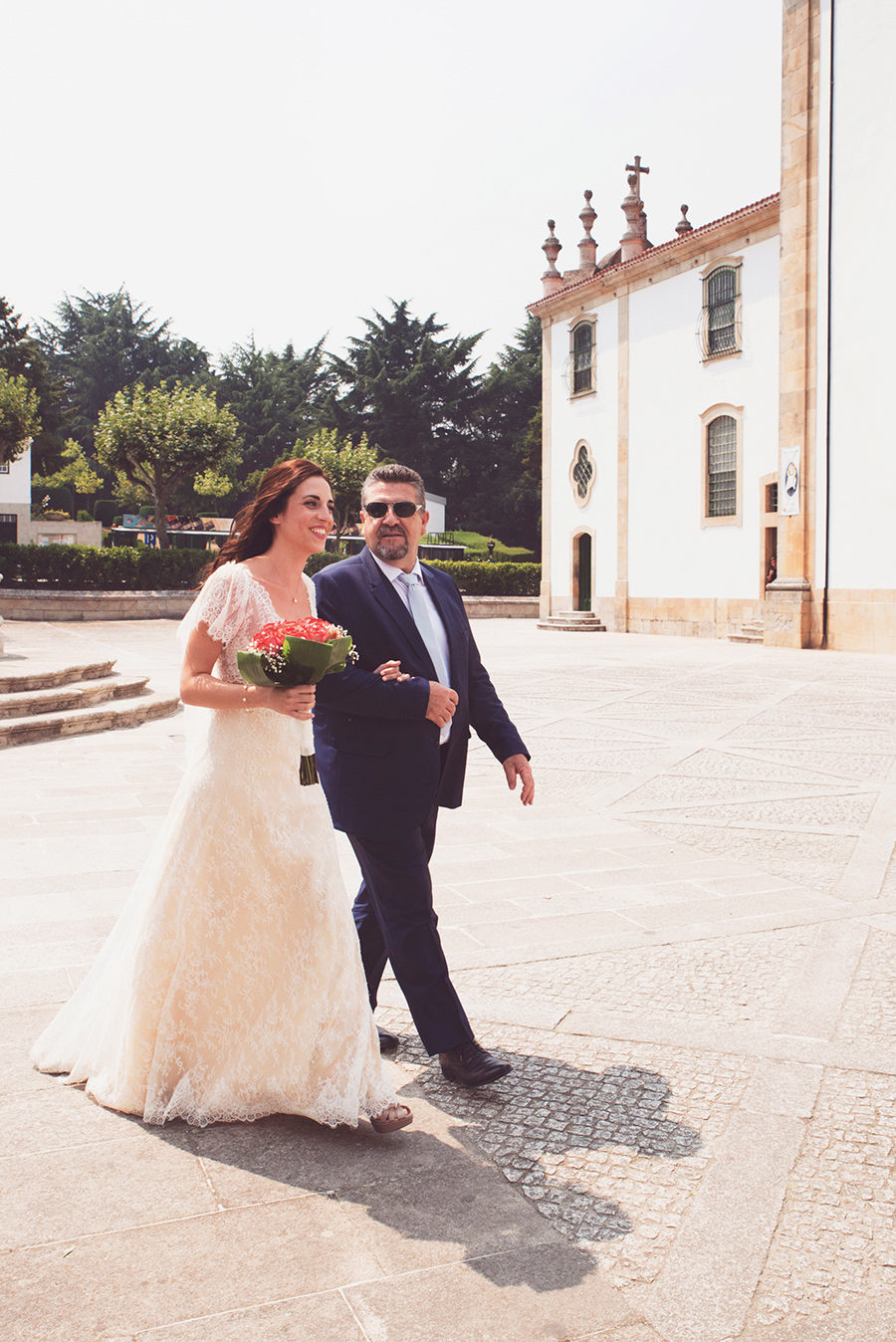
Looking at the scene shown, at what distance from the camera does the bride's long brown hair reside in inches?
126

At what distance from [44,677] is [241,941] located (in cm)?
919

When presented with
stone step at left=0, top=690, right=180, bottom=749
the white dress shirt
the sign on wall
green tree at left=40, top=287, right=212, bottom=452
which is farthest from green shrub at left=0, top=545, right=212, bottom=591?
green tree at left=40, top=287, right=212, bottom=452

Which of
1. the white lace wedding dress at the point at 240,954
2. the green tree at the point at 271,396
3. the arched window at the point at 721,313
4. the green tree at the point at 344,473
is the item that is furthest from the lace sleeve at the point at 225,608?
→ the green tree at the point at 271,396

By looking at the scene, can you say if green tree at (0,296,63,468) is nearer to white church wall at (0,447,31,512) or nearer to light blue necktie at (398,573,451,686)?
white church wall at (0,447,31,512)

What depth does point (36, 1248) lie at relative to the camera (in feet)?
7.69

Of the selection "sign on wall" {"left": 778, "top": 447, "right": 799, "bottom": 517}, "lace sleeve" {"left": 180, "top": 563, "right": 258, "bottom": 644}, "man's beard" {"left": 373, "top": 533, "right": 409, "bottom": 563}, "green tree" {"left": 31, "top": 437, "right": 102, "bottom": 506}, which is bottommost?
"lace sleeve" {"left": 180, "top": 563, "right": 258, "bottom": 644}

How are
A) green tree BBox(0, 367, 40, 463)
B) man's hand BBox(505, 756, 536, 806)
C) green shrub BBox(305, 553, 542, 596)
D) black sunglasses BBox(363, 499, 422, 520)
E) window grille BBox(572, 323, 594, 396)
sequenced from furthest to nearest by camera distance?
green shrub BBox(305, 553, 542, 596) → green tree BBox(0, 367, 40, 463) → window grille BBox(572, 323, 594, 396) → man's hand BBox(505, 756, 536, 806) → black sunglasses BBox(363, 499, 422, 520)

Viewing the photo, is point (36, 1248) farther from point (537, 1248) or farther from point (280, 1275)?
point (537, 1248)

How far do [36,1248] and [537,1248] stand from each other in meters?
1.06

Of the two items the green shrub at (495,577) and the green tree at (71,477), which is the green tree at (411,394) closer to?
the green tree at (71,477)

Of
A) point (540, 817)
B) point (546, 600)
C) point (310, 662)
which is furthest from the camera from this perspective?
point (546, 600)

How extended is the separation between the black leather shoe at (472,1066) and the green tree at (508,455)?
52.8m

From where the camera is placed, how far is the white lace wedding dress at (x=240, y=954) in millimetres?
2969

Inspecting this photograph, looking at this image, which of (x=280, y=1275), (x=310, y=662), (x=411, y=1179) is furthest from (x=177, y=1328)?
(x=310, y=662)
